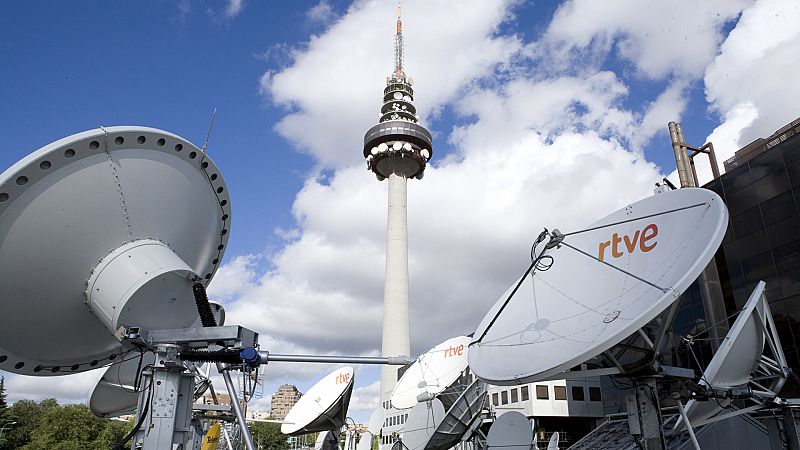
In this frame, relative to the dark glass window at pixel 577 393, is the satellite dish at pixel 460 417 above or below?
below

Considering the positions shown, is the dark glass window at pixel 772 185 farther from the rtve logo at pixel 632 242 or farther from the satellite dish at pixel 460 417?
the rtve logo at pixel 632 242

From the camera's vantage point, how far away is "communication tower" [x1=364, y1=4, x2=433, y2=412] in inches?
2963

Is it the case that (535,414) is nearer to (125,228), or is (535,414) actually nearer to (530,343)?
(530,343)

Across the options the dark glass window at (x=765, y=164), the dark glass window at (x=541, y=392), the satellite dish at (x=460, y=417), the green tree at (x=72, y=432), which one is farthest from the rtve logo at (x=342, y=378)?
the green tree at (x=72, y=432)

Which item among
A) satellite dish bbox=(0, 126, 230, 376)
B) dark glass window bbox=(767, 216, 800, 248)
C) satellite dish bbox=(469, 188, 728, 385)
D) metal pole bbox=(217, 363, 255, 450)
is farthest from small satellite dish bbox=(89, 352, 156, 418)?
dark glass window bbox=(767, 216, 800, 248)

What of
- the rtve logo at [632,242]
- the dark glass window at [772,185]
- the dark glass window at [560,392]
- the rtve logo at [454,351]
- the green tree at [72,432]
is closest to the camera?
the rtve logo at [632,242]

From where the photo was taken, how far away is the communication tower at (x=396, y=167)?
75.2 m

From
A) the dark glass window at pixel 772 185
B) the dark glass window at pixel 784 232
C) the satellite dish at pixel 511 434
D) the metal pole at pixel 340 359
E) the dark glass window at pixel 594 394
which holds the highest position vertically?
the dark glass window at pixel 772 185

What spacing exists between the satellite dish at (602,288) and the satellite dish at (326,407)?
12.2 m

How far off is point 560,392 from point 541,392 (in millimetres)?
2001

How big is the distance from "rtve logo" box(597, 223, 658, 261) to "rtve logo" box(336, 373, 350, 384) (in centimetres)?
1501

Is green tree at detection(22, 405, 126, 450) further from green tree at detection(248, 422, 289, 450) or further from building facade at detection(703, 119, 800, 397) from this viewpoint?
building facade at detection(703, 119, 800, 397)

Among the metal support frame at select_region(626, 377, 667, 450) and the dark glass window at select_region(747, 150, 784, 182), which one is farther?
the dark glass window at select_region(747, 150, 784, 182)

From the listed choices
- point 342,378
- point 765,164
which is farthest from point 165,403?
point 765,164
